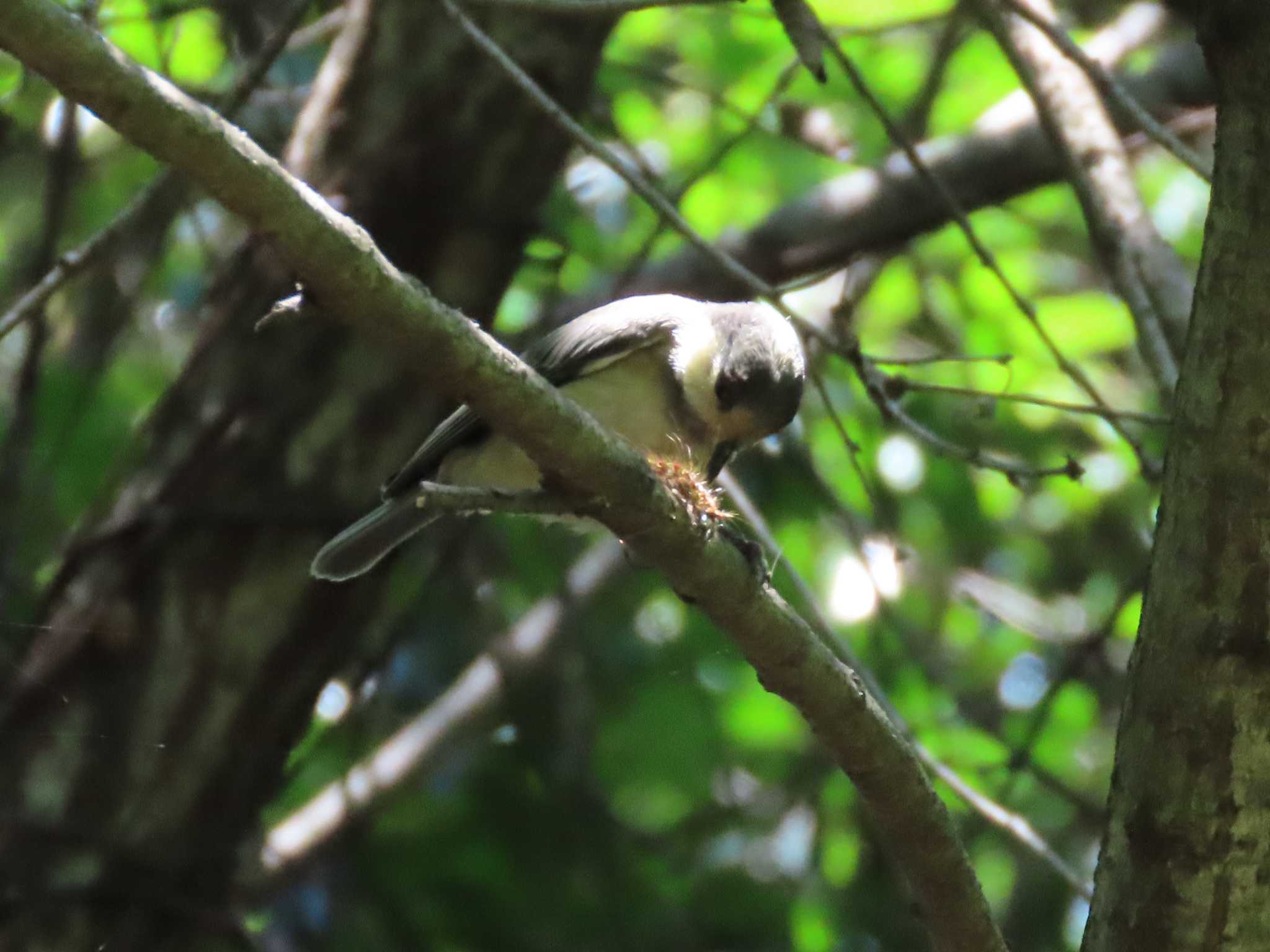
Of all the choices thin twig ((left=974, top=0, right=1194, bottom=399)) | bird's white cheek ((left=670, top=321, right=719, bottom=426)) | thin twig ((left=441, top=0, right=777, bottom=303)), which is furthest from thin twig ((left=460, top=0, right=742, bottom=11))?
thin twig ((left=974, top=0, right=1194, bottom=399))

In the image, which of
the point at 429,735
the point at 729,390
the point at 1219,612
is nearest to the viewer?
the point at 1219,612

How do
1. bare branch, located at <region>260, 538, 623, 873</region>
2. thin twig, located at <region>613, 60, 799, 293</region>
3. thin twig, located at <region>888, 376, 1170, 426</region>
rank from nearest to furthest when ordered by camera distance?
thin twig, located at <region>888, 376, 1170, 426</region> → thin twig, located at <region>613, 60, 799, 293</region> → bare branch, located at <region>260, 538, 623, 873</region>

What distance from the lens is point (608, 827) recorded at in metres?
4.23

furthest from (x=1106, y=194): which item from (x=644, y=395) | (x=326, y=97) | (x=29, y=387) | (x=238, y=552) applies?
(x=29, y=387)

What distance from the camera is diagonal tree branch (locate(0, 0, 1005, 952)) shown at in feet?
5.29

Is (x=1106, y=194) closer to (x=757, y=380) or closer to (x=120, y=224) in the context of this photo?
(x=757, y=380)

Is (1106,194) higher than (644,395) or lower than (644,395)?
higher

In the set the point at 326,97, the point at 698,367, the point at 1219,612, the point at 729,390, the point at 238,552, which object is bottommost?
the point at 1219,612

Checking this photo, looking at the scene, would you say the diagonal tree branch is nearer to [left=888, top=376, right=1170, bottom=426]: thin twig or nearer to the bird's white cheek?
[left=888, top=376, right=1170, bottom=426]: thin twig

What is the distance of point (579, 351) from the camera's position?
11.9 ft

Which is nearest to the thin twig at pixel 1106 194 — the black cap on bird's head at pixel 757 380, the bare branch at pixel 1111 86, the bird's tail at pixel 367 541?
the bare branch at pixel 1111 86

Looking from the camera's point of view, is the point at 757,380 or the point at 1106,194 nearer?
the point at 757,380

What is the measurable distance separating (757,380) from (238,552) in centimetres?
129

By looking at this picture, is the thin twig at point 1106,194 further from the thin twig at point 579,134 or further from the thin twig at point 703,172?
the thin twig at point 579,134
